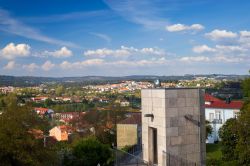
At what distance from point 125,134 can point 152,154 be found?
115ft

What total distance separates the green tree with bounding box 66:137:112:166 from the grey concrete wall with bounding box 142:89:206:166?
21489 millimetres

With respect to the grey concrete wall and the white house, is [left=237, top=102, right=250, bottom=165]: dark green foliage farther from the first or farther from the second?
the white house

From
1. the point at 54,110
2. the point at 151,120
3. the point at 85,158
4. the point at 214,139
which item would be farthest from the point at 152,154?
the point at 54,110

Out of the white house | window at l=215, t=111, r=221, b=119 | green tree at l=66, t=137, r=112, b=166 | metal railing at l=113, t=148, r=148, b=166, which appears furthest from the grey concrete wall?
window at l=215, t=111, r=221, b=119

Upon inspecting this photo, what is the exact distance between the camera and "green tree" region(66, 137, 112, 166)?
1189 inches

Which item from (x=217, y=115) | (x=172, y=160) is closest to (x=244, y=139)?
(x=172, y=160)

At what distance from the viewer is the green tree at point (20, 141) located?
1859 cm

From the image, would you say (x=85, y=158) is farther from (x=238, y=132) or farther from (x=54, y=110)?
(x=54, y=110)

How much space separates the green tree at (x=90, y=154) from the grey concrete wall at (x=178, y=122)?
70.5ft

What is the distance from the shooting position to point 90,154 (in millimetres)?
30953

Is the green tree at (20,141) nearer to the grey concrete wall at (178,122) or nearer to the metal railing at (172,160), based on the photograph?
the grey concrete wall at (178,122)

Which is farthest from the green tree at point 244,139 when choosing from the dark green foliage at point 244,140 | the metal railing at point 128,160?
the metal railing at point 128,160

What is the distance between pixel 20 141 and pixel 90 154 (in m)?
13.0

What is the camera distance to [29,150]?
1923cm
